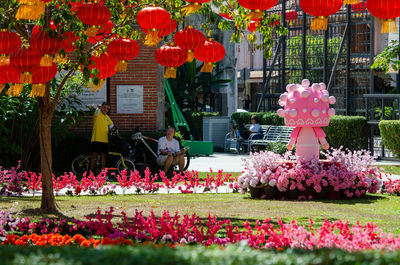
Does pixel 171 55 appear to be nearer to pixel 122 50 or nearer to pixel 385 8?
pixel 122 50

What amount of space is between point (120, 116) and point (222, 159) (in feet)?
16.0

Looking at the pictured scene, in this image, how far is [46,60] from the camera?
8.12 meters

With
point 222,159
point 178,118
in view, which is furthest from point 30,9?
point 178,118

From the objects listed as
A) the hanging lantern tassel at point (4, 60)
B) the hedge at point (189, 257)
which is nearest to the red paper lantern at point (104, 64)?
the hanging lantern tassel at point (4, 60)

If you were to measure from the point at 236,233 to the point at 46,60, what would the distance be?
3.05 m

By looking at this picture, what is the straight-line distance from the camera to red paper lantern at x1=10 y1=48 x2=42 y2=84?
8148 mm

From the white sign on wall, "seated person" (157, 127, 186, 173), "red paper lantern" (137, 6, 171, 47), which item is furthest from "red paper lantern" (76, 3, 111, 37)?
the white sign on wall

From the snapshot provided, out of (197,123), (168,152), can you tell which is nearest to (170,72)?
(168,152)

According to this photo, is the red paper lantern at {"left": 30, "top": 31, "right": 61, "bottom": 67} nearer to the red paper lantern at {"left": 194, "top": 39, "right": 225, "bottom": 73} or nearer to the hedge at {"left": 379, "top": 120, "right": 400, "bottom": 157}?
the red paper lantern at {"left": 194, "top": 39, "right": 225, "bottom": 73}

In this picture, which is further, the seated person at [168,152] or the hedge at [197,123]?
the hedge at [197,123]

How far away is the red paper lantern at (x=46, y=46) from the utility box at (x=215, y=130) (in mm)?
18215

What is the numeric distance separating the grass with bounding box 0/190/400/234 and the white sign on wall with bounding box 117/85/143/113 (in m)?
5.96

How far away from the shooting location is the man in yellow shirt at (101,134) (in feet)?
51.8

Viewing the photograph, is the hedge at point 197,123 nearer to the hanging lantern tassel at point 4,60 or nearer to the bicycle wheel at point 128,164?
the bicycle wheel at point 128,164
